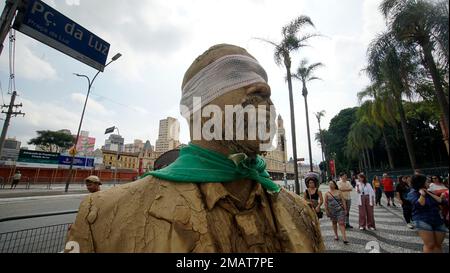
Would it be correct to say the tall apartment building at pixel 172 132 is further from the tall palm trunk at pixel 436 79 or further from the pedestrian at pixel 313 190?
the pedestrian at pixel 313 190

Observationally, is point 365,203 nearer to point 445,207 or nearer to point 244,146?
point 445,207

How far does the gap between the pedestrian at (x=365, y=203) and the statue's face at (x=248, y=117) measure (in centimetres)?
647

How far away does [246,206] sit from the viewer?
34.6 inches

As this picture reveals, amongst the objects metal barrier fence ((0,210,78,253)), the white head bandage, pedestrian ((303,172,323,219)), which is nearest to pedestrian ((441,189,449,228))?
the white head bandage

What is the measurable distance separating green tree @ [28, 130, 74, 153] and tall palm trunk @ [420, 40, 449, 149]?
59.0 m

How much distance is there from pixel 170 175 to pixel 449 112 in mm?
792

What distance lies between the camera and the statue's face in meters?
0.81

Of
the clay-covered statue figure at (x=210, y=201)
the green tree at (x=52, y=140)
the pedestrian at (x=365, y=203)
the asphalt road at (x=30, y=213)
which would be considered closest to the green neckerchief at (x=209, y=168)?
the clay-covered statue figure at (x=210, y=201)

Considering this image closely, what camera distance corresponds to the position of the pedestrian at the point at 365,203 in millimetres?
6165

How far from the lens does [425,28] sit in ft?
2.33

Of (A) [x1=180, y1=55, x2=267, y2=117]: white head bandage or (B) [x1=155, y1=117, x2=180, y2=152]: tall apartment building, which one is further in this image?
(B) [x1=155, y1=117, x2=180, y2=152]: tall apartment building

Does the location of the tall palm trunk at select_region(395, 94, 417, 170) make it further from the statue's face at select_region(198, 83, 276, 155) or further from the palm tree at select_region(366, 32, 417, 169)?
the statue's face at select_region(198, 83, 276, 155)
